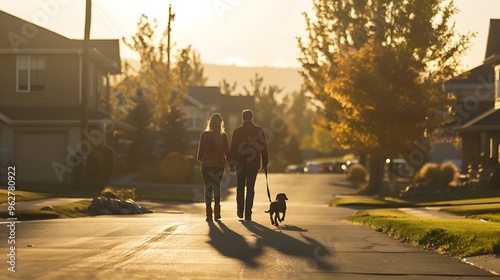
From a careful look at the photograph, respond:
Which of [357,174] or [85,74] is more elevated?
[85,74]

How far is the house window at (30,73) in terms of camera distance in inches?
1834

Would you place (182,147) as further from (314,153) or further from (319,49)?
(314,153)

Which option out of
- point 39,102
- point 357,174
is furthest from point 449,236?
point 357,174

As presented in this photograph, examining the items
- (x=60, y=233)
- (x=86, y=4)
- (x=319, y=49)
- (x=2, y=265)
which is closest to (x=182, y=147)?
(x=319, y=49)

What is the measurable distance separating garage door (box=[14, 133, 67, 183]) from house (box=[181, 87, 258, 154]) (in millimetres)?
31283

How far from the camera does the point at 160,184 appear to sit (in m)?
60.9

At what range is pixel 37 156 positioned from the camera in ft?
155

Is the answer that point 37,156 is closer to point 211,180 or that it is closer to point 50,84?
point 50,84

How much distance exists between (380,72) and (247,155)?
2466 centimetres

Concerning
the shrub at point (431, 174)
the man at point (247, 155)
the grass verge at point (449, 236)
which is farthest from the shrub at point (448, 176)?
the grass verge at point (449, 236)

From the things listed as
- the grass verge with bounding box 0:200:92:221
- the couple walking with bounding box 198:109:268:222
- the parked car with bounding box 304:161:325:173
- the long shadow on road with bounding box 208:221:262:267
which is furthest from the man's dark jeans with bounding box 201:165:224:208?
the parked car with bounding box 304:161:325:173

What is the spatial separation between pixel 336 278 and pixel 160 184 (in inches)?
1979

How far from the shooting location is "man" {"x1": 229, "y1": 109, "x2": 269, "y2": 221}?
19.1 m

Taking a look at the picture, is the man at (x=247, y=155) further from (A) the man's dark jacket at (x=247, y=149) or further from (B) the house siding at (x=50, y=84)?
(B) the house siding at (x=50, y=84)
